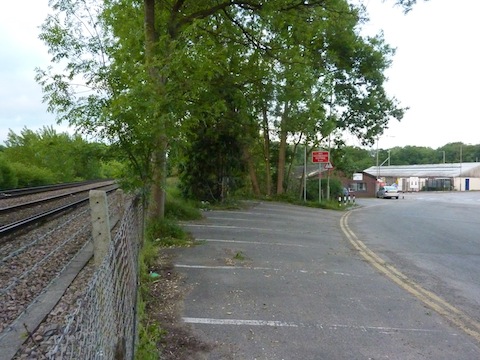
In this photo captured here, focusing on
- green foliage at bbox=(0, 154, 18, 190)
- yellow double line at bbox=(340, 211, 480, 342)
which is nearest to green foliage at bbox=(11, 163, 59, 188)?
green foliage at bbox=(0, 154, 18, 190)

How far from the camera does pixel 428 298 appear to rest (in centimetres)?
597

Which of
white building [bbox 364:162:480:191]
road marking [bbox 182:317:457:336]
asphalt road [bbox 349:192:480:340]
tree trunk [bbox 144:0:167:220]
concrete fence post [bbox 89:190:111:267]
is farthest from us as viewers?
white building [bbox 364:162:480:191]

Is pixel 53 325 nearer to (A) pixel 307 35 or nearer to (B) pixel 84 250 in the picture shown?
(B) pixel 84 250

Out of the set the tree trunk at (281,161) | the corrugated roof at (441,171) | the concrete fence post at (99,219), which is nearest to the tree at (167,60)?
the concrete fence post at (99,219)

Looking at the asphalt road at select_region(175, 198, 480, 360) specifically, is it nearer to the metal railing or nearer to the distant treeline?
the metal railing

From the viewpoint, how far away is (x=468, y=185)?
253ft

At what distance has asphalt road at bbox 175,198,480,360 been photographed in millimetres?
4203

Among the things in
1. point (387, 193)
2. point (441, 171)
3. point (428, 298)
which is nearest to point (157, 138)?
point (428, 298)

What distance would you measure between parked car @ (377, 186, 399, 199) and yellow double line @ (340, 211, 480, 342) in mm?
42262

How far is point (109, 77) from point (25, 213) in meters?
6.91

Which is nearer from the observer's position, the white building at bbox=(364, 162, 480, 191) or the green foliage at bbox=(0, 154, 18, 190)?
the green foliage at bbox=(0, 154, 18, 190)

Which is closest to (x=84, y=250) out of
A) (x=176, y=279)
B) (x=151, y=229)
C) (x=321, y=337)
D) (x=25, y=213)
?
(x=176, y=279)

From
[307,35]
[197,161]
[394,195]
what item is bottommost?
[394,195]

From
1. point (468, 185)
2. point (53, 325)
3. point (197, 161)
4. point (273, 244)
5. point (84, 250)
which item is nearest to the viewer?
point (53, 325)
